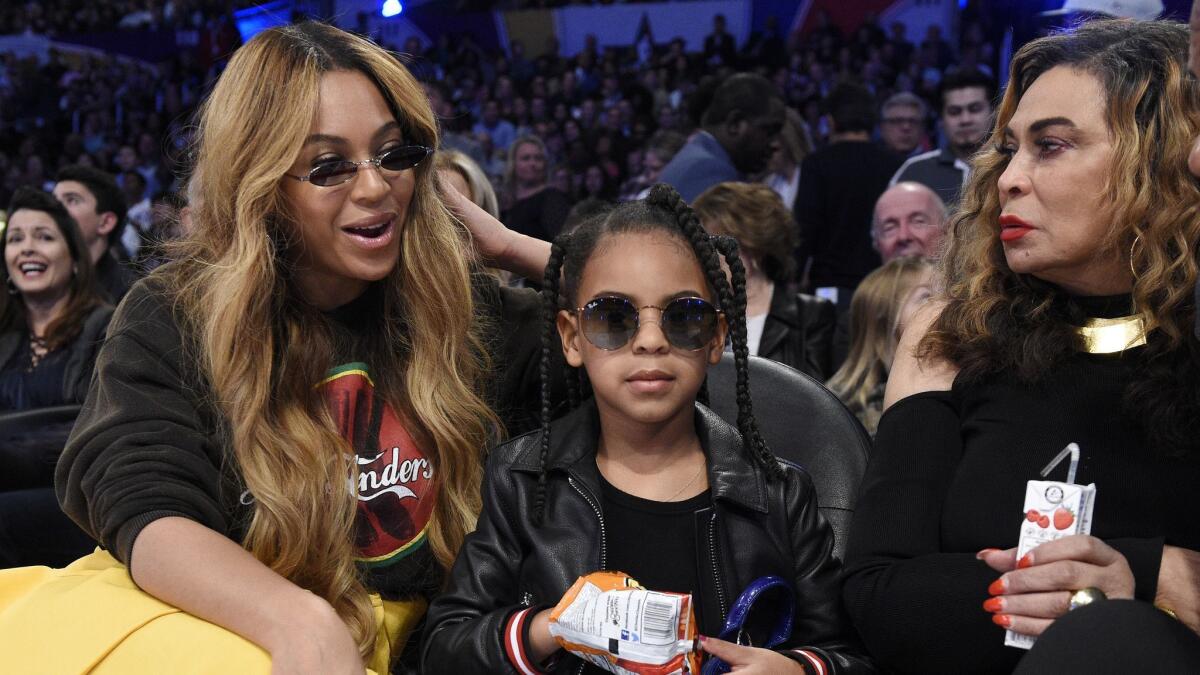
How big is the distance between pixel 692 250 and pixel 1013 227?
1.77 feet

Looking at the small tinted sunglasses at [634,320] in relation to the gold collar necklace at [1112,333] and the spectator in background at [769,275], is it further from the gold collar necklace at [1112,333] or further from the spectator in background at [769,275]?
the spectator in background at [769,275]

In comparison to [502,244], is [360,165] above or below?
above

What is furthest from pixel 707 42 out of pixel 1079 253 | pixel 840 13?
pixel 1079 253

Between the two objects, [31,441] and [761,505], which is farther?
[31,441]

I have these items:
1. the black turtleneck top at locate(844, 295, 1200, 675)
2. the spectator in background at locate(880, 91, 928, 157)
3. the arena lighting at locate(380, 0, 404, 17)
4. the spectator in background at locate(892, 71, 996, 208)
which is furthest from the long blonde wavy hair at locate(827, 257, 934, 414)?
the spectator in background at locate(880, 91, 928, 157)

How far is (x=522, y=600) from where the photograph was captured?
2.09 meters

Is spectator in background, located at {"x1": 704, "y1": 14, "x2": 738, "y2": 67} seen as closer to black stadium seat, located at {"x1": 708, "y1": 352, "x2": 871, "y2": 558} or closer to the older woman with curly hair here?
black stadium seat, located at {"x1": 708, "y1": 352, "x2": 871, "y2": 558}

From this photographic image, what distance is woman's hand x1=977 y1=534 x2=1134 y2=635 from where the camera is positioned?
1.69 meters

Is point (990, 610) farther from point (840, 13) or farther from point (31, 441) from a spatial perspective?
point (840, 13)

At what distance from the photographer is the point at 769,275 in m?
4.66

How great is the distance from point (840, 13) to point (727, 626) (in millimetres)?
15853

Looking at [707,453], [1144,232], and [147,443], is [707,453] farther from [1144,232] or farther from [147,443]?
[147,443]

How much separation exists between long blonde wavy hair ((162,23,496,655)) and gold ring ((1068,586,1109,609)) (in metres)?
1.09

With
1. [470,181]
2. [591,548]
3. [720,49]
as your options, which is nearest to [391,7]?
[470,181]
